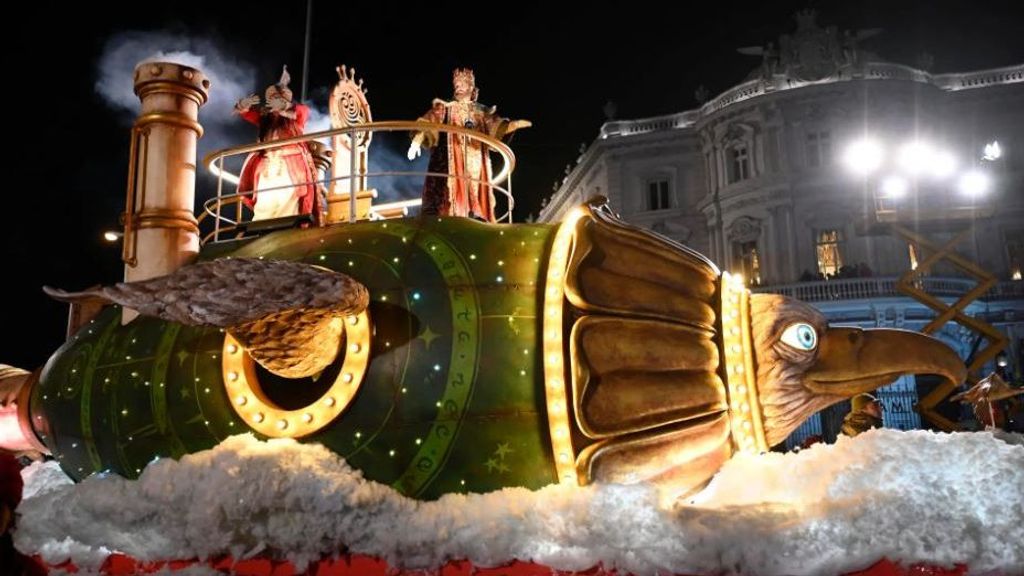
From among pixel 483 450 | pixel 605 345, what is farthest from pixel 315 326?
pixel 605 345

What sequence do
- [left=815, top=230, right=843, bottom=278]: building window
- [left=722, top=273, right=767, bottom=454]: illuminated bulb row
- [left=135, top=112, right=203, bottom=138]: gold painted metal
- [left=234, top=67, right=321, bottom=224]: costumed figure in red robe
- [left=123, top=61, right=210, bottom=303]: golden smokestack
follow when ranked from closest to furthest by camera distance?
1. [left=722, top=273, right=767, bottom=454]: illuminated bulb row
2. [left=123, top=61, right=210, bottom=303]: golden smokestack
3. [left=135, top=112, right=203, bottom=138]: gold painted metal
4. [left=234, top=67, right=321, bottom=224]: costumed figure in red robe
5. [left=815, top=230, right=843, bottom=278]: building window

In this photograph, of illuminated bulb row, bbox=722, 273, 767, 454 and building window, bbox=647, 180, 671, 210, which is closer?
illuminated bulb row, bbox=722, 273, 767, 454

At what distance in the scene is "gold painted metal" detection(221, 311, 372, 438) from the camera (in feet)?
13.6

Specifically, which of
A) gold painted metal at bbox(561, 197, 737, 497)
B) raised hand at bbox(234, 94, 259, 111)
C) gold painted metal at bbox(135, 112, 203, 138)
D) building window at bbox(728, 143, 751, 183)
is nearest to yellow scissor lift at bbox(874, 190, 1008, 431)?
gold painted metal at bbox(561, 197, 737, 497)

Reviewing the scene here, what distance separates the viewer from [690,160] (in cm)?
3703

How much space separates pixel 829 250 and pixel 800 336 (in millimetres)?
30322

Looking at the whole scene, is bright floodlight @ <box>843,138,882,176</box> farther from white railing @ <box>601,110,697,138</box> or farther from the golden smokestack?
the golden smokestack

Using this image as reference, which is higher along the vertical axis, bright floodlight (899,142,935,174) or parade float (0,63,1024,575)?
bright floodlight (899,142,935,174)

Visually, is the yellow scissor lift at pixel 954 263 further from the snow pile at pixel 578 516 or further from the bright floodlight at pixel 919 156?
the snow pile at pixel 578 516

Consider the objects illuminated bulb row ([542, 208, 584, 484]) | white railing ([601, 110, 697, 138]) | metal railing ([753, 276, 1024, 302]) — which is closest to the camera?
illuminated bulb row ([542, 208, 584, 484])

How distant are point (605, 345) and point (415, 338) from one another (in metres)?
1.03

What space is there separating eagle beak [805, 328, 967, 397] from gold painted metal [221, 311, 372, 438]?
8.77ft

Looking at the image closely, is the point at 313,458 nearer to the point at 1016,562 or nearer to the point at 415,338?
the point at 415,338

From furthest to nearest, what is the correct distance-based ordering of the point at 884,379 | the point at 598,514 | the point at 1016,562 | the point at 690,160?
1. the point at 690,160
2. the point at 884,379
3. the point at 598,514
4. the point at 1016,562
